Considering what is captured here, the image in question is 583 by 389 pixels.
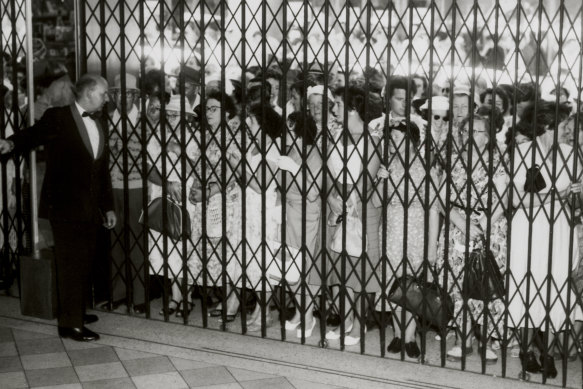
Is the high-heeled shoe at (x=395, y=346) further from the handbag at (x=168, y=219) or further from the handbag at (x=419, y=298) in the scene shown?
the handbag at (x=168, y=219)

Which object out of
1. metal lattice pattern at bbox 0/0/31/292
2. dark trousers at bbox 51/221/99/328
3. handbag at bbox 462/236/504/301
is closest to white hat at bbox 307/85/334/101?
handbag at bbox 462/236/504/301

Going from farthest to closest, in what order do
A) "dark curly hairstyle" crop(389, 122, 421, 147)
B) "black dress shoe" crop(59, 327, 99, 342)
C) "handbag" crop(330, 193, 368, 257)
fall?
"black dress shoe" crop(59, 327, 99, 342) → "handbag" crop(330, 193, 368, 257) → "dark curly hairstyle" crop(389, 122, 421, 147)

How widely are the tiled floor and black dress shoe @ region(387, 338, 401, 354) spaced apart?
69 cm

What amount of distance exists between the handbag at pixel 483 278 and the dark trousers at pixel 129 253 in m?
2.35

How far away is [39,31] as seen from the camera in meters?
19.4

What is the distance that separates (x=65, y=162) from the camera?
5539mm

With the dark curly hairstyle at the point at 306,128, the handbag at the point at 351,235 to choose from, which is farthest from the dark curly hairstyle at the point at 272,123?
the handbag at the point at 351,235

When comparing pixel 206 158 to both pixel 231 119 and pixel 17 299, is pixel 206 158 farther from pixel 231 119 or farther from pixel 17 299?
pixel 17 299

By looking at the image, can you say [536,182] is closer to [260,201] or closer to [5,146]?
[260,201]

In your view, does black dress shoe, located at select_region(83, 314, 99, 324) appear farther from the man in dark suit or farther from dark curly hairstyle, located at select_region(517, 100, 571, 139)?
dark curly hairstyle, located at select_region(517, 100, 571, 139)

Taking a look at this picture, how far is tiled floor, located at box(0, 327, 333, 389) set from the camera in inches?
195

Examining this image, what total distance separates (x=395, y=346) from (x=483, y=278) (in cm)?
81

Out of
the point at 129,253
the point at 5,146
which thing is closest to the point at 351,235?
the point at 129,253

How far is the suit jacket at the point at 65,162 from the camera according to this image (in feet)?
18.1
